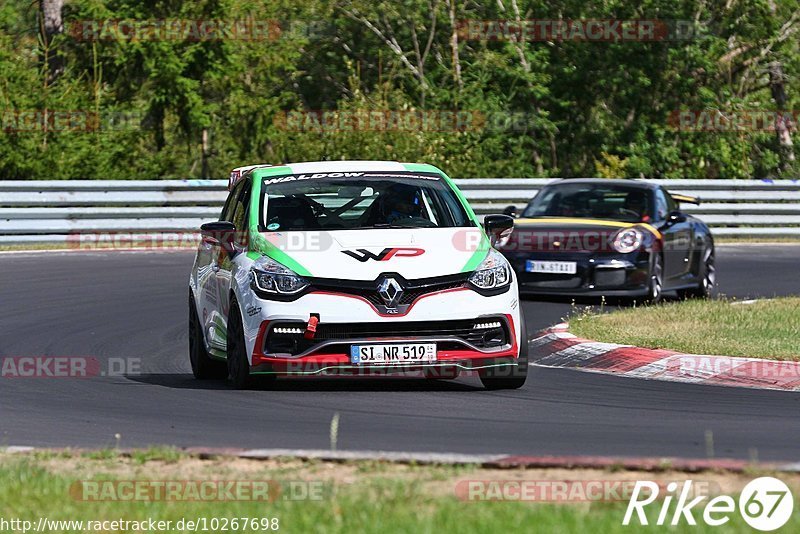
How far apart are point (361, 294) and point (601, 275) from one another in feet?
24.1

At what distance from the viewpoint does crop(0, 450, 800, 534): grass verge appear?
5785 mm

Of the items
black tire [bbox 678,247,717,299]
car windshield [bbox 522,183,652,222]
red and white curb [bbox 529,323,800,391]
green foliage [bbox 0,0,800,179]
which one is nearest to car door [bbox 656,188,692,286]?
car windshield [bbox 522,183,652,222]

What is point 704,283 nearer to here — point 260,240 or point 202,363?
point 202,363

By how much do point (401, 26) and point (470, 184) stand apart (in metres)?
8.72

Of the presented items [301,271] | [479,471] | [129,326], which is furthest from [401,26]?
[479,471]

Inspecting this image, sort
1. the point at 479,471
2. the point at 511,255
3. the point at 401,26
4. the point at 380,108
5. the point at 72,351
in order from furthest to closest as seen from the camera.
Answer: the point at 401,26 < the point at 380,108 < the point at 511,255 < the point at 72,351 < the point at 479,471

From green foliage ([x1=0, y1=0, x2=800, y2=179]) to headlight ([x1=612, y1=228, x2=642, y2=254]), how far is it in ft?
32.1

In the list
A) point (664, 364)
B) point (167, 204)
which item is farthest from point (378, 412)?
point (167, 204)

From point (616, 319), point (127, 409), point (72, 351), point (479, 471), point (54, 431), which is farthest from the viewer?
point (616, 319)

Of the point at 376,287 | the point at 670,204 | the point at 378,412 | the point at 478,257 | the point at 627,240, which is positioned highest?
the point at 478,257

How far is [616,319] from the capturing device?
561 inches

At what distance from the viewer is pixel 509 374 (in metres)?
10.3

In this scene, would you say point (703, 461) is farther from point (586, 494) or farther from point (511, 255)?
point (511, 255)

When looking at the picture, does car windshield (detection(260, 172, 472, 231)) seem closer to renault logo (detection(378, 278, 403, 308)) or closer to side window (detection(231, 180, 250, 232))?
side window (detection(231, 180, 250, 232))
